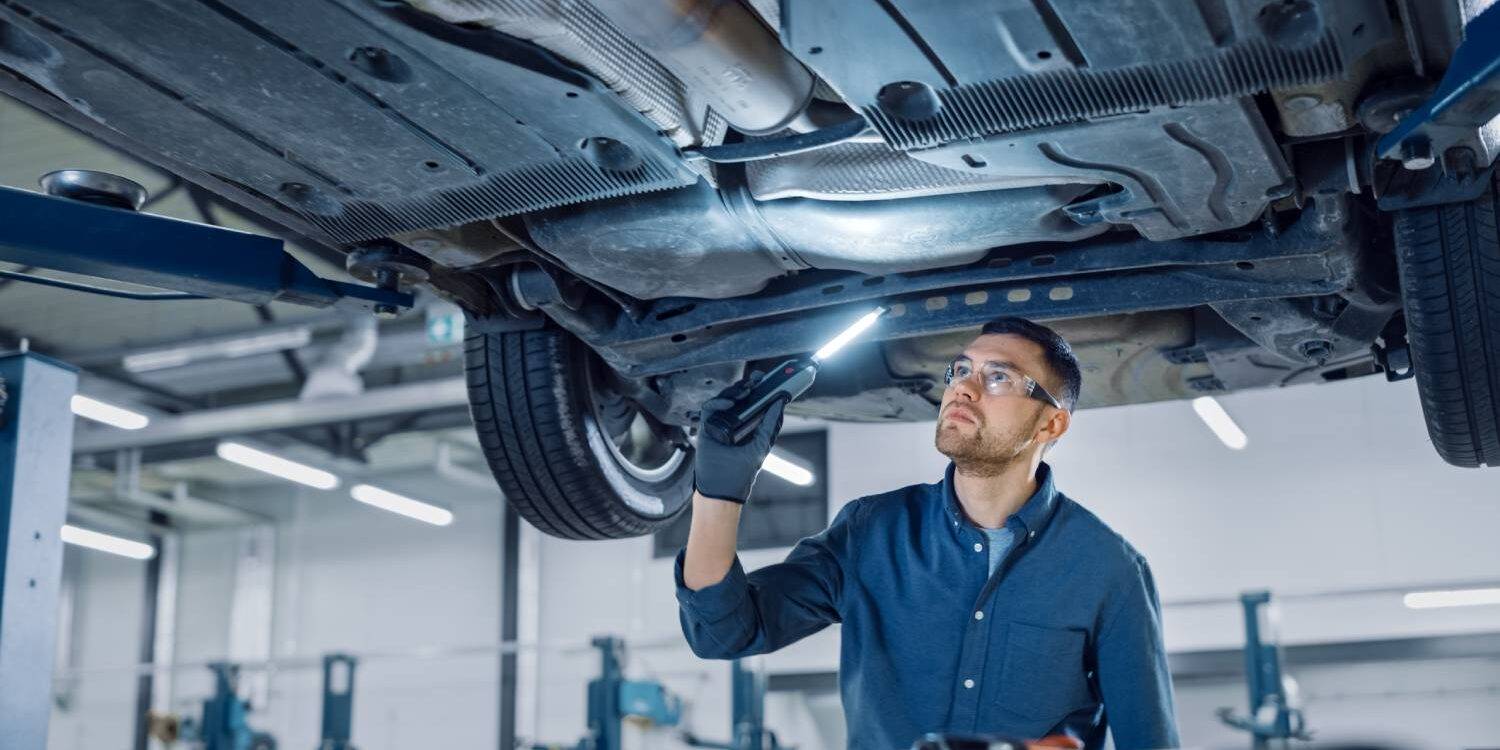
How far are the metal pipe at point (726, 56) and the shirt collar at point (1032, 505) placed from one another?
63 centimetres

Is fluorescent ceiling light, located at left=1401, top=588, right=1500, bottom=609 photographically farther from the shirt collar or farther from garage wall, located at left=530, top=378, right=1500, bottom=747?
the shirt collar

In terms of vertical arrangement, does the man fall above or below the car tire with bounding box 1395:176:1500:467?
below

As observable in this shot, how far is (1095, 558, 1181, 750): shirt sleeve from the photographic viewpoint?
2.26 metres

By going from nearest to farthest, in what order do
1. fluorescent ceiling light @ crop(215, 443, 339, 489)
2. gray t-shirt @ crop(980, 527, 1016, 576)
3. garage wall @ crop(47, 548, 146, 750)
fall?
1. gray t-shirt @ crop(980, 527, 1016, 576)
2. fluorescent ceiling light @ crop(215, 443, 339, 489)
3. garage wall @ crop(47, 548, 146, 750)

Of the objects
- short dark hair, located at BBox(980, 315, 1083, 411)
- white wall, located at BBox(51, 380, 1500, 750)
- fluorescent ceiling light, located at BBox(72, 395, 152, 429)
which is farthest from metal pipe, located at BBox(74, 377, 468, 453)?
short dark hair, located at BBox(980, 315, 1083, 411)

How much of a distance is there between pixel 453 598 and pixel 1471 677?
345 inches

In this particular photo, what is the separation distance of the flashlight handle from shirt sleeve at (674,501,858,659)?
20 cm

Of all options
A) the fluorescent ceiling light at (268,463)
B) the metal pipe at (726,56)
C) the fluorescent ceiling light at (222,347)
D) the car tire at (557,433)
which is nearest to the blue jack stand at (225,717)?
the fluorescent ceiling light at (268,463)

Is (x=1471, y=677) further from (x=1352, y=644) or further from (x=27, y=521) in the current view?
(x=27, y=521)

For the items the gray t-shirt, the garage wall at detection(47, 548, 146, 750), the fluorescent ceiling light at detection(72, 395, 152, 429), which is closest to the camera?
the gray t-shirt

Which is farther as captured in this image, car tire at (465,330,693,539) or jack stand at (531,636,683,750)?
jack stand at (531,636,683,750)

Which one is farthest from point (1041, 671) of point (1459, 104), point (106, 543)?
point (106, 543)

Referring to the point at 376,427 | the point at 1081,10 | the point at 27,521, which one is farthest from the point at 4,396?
the point at 376,427

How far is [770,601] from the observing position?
2416mm
